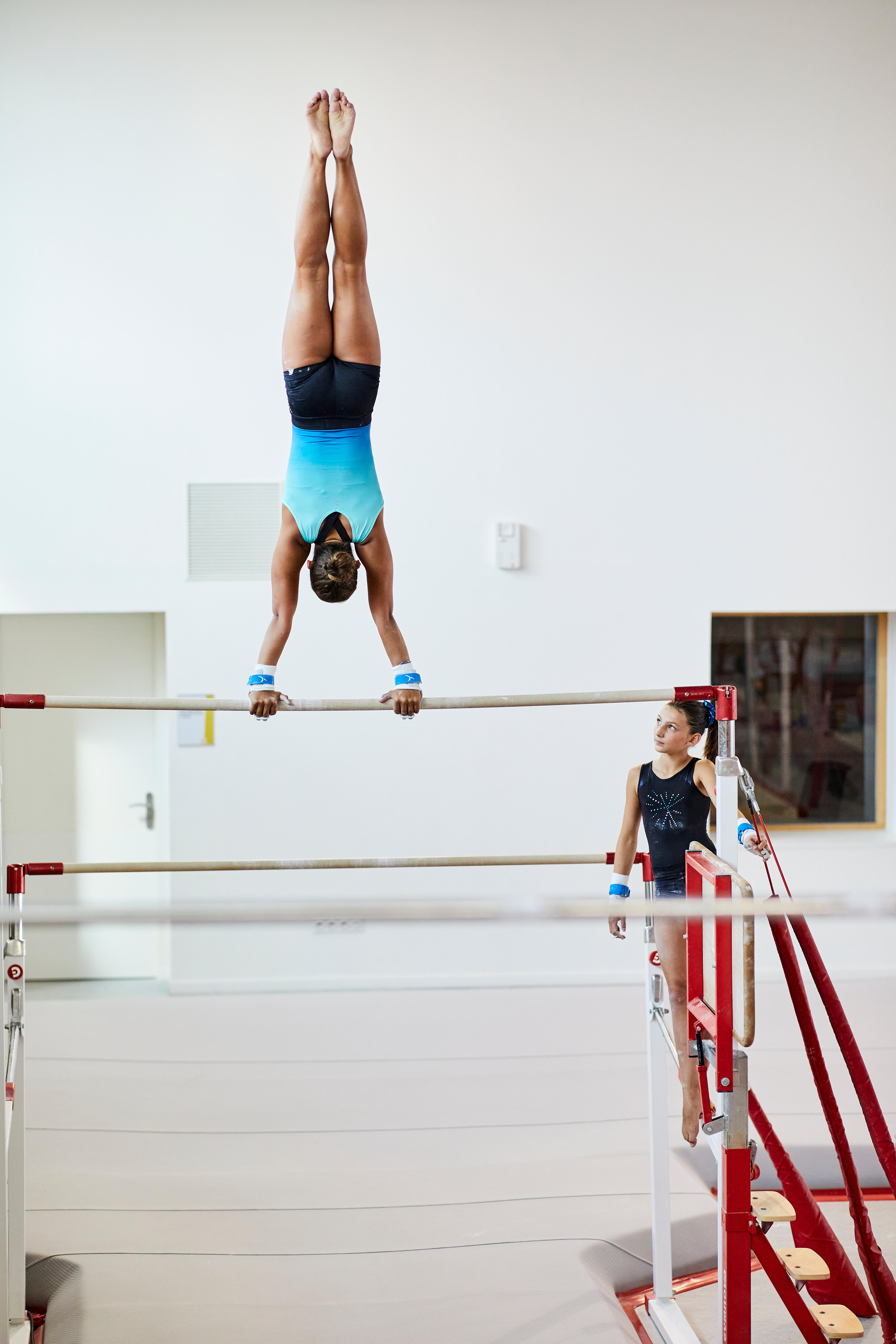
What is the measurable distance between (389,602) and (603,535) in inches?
78.9

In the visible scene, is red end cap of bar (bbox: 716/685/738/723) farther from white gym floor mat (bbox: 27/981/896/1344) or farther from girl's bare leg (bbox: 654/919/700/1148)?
white gym floor mat (bbox: 27/981/896/1344)

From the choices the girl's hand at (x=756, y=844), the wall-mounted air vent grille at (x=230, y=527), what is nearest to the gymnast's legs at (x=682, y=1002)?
the girl's hand at (x=756, y=844)

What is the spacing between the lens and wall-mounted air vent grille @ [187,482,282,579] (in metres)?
4.42

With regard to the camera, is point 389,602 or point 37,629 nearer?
point 389,602

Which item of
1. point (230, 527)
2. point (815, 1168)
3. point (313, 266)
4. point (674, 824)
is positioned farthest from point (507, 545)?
point (815, 1168)

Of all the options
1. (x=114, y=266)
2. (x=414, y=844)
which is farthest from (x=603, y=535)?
(x=114, y=266)

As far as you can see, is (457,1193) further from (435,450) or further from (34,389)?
(34,389)

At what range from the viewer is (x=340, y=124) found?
99.6 inches

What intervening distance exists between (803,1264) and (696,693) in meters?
1.27

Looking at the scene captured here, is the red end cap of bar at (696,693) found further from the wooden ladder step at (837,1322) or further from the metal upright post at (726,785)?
the wooden ladder step at (837,1322)

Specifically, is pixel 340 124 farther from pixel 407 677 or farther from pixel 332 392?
pixel 407 677

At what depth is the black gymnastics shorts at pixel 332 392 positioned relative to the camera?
8.86ft

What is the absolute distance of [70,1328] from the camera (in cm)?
218

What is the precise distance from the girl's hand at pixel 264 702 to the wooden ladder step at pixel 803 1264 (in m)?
1.67
